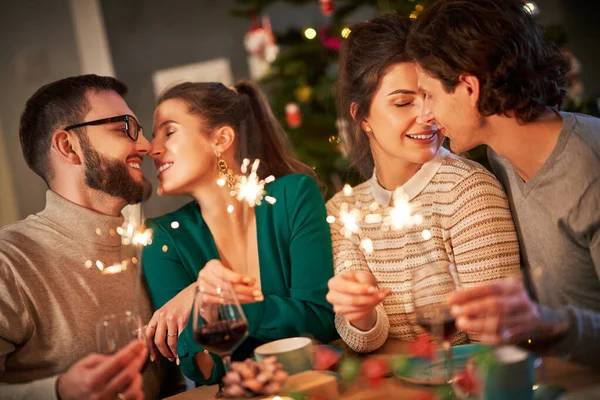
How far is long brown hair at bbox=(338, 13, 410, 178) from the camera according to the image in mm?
1702

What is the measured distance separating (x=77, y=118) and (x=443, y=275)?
108cm

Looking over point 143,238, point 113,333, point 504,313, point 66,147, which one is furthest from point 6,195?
point 504,313

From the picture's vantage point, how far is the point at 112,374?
1.15 metres

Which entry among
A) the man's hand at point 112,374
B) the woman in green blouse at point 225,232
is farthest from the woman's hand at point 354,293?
the man's hand at point 112,374

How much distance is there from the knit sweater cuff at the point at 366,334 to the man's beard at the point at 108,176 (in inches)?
26.8

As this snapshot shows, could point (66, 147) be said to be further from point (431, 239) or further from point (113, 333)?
point (431, 239)

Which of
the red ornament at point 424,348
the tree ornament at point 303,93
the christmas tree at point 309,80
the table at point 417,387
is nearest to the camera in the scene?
the table at point 417,387

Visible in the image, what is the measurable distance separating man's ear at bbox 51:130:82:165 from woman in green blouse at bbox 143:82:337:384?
8.2 inches

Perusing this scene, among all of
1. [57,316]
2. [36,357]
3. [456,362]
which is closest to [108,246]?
[57,316]

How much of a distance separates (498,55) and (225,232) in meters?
0.89

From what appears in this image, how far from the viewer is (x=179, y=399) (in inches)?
52.1

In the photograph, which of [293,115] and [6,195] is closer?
[6,195]

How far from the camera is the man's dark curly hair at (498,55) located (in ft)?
4.51

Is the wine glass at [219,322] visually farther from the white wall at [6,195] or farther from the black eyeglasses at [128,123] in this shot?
the white wall at [6,195]
